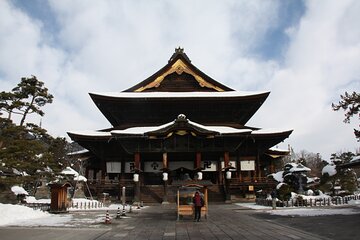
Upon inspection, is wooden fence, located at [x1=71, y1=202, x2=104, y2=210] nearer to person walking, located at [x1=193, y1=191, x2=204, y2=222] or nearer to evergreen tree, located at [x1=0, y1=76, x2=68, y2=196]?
evergreen tree, located at [x1=0, y1=76, x2=68, y2=196]

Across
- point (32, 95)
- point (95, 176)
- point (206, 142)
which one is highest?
point (32, 95)

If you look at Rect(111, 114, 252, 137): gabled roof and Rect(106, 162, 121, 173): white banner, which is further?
Rect(106, 162, 121, 173): white banner

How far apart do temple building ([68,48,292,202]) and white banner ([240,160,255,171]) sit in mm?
112

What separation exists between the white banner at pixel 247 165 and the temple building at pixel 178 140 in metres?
0.11

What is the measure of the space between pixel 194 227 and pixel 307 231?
4.74 metres

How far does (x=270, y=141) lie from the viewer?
35.3 meters

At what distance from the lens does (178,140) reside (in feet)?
107

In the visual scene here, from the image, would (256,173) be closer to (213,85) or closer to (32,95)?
(213,85)

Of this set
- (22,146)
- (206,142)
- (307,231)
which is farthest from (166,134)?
(307,231)

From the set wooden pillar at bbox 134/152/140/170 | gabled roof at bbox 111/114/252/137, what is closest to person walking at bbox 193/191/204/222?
gabled roof at bbox 111/114/252/137

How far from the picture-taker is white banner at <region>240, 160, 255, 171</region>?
3572cm

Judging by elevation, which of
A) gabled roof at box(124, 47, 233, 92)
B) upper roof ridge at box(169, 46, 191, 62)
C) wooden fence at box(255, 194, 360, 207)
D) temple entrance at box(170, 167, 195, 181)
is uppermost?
upper roof ridge at box(169, 46, 191, 62)

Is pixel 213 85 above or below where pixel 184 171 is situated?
above

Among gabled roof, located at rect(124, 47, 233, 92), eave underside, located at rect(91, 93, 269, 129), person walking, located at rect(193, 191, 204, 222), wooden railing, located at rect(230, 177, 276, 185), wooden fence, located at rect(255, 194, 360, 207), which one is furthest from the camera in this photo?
gabled roof, located at rect(124, 47, 233, 92)
